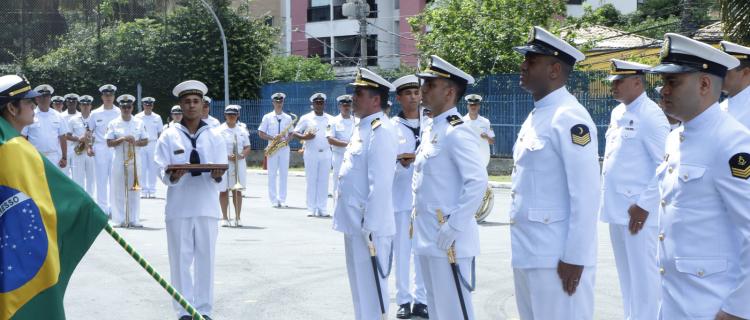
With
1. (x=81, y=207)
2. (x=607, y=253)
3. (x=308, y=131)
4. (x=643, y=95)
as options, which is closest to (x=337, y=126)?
(x=308, y=131)

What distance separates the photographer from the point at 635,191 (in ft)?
27.5

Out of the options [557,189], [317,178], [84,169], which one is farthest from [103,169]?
[557,189]

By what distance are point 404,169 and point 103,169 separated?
10752 mm

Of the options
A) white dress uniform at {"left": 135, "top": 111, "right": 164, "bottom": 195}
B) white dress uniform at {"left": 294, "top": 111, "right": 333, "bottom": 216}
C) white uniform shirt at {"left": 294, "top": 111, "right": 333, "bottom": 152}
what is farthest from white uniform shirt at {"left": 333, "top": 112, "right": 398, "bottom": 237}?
white dress uniform at {"left": 135, "top": 111, "right": 164, "bottom": 195}

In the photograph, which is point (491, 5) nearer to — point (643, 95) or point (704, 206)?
point (643, 95)

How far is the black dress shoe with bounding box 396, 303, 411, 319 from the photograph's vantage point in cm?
995

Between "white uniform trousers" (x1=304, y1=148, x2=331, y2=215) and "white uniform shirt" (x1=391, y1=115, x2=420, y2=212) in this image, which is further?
"white uniform trousers" (x1=304, y1=148, x2=331, y2=215)

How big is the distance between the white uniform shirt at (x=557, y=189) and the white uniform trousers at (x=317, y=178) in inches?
544

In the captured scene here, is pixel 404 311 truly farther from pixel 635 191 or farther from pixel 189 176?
pixel 635 191

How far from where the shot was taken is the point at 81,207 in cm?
561

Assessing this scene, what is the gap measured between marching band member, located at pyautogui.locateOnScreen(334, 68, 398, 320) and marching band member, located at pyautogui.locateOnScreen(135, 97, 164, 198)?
1307 centimetres

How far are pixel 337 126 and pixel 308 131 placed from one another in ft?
5.71

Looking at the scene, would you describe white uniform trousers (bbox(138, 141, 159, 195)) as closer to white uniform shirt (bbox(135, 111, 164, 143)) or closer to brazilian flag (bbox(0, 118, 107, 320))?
white uniform shirt (bbox(135, 111, 164, 143))

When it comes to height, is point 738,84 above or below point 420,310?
above
